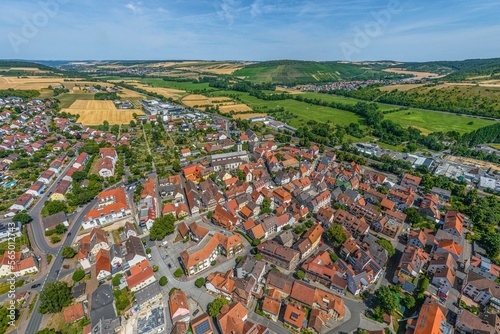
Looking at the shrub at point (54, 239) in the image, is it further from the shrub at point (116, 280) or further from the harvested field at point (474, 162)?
A: the harvested field at point (474, 162)

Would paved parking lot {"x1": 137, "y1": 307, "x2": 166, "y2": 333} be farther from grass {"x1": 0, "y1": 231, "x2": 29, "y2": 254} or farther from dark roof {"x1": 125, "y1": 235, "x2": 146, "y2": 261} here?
grass {"x1": 0, "y1": 231, "x2": 29, "y2": 254}

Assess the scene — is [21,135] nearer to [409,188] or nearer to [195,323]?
[195,323]

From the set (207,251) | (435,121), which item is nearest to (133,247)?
(207,251)

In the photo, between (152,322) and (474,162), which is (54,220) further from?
(474,162)

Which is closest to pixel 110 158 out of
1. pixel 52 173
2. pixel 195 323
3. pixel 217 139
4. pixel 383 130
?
pixel 52 173

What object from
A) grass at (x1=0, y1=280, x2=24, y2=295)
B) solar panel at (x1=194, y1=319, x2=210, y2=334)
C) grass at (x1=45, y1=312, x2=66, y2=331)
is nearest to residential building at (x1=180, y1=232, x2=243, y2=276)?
solar panel at (x1=194, y1=319, x2=210, y2=334)

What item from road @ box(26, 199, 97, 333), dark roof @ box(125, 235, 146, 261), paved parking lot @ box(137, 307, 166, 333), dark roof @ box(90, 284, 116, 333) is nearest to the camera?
dark roof @ box(90, 284, 116, 333)
